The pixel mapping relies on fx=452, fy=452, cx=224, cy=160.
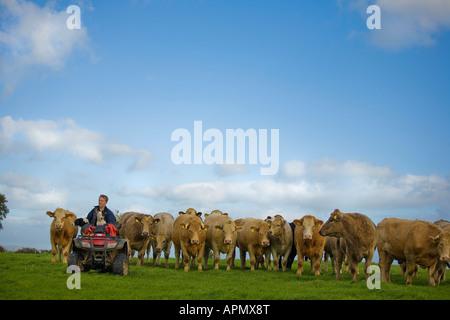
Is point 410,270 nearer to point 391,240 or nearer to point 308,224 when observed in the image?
point 391,240

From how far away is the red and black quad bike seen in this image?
14.9m

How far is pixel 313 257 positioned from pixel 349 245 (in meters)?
3.26

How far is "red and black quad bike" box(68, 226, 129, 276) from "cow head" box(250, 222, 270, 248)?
6.40 metres

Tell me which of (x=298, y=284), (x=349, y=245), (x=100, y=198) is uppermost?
(x=100, y=198)

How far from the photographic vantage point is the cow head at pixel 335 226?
52.6ft

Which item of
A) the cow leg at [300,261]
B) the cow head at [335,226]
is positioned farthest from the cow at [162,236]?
the cow head at [335,226]

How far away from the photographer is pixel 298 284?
14.4m

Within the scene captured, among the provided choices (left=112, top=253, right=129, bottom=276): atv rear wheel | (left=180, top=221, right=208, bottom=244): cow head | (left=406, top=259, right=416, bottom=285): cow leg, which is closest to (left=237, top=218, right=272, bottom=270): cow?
(left=180, top=221, right=208, bottom=244): cow head

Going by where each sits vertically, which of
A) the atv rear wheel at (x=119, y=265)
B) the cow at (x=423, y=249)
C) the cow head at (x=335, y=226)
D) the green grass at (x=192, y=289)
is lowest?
the green grass at (x=192, y=289)

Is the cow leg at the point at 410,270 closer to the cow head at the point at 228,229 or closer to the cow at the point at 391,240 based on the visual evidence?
the cow at the point at 391,240

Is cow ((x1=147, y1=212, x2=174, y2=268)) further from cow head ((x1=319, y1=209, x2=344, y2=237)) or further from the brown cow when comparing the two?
cow head ((x1=319, y1=209, x2=344, y2=237))

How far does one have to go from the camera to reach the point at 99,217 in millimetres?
16156
